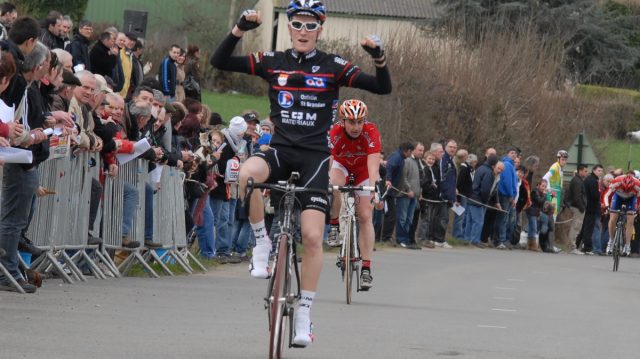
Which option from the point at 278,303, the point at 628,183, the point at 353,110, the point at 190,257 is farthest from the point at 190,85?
the point at 278,303

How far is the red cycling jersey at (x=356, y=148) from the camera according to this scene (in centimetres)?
1569

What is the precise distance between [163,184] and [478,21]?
122ft

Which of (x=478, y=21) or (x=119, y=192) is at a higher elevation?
(x=478, y=21)

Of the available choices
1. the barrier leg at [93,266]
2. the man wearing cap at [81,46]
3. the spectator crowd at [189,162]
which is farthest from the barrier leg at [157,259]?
the man wearing cap at [81,46]

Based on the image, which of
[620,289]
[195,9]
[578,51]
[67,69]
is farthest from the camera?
[195,9]

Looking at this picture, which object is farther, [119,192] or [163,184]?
[163,184]

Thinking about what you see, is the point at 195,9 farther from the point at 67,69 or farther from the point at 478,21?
the point at 67,69

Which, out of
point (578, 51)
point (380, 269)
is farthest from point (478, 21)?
point (380, 269)

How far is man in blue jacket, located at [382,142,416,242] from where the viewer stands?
97.5 ft

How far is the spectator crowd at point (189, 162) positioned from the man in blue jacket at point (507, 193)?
0.03 m

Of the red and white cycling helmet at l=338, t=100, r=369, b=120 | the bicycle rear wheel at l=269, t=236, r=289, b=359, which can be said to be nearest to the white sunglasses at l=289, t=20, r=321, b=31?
the bicycle rear wheel at l=269, t=236, r=289, b=359

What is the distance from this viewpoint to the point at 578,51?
5847cm

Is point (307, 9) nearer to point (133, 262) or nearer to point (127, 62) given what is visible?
point (133, 262)

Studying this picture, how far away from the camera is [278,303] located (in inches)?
362
